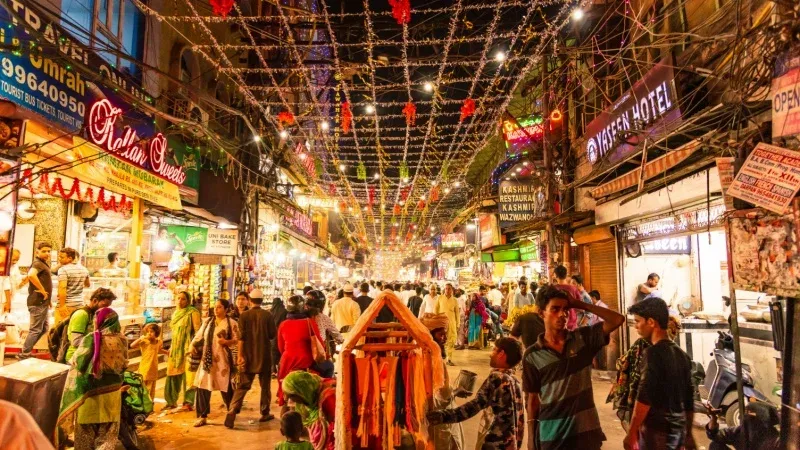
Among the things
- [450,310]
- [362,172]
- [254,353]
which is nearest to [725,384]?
[254,353]

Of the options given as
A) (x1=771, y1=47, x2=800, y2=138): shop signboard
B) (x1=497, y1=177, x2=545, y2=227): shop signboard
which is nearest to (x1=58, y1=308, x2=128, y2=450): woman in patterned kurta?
(x1=771, y1=47, x2=800, y2=138): shop signboard

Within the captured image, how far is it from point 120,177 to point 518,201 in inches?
452

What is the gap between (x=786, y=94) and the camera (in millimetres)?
4246

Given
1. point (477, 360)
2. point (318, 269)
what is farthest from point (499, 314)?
point (318, 269)

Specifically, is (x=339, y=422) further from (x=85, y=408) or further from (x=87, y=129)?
(x=87, y=129)

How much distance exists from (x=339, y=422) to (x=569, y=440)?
1.65 metres

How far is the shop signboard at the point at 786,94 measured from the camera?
4113mm

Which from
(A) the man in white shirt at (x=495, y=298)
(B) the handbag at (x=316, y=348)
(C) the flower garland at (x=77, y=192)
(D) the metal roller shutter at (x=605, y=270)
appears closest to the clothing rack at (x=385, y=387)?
(B) the handbag at (x=316, y=348)

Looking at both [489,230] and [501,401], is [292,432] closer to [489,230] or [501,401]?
[501,401]

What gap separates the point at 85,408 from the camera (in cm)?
525

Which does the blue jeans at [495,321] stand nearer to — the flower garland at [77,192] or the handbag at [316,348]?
the handbag at [316,348]

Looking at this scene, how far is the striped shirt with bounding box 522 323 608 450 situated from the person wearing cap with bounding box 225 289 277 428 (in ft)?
16.3

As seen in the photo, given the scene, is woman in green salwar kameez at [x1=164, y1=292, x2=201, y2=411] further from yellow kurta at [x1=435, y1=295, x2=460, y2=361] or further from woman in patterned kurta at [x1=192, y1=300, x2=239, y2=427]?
yellow kurta at [x1=435, y1=295, x2=460, y2=361]

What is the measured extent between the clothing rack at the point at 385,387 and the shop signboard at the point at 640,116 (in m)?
5.06
